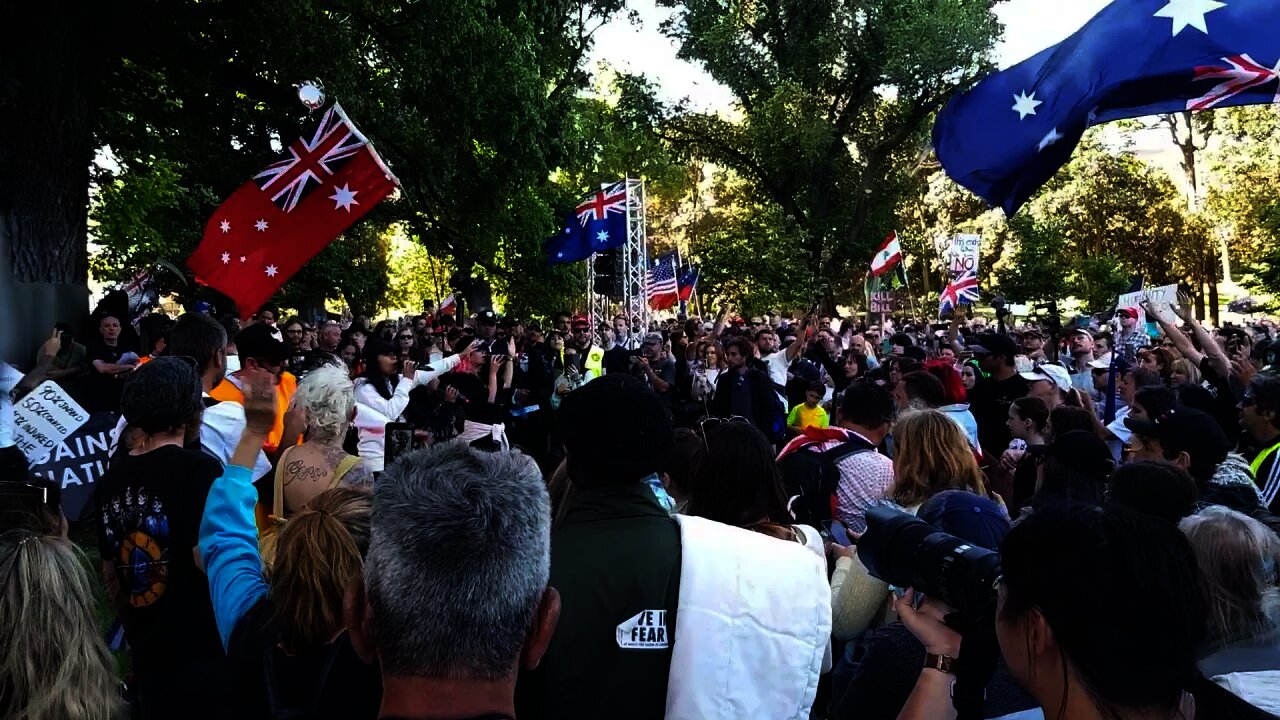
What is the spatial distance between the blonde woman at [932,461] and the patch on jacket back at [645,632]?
74.7 inches

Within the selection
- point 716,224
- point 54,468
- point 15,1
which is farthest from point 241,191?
point 716,224

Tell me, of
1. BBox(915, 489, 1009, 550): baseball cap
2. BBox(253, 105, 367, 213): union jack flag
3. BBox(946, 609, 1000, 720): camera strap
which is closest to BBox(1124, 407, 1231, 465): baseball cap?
BBox(915, 489, 1009, 550): baseball cap

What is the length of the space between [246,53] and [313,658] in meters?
12.9

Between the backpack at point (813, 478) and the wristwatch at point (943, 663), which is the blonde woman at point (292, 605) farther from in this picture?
the backpack at point (813, 478)

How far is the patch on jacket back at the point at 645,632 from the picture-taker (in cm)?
225

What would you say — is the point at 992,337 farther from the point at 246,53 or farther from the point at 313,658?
the point at 246,53

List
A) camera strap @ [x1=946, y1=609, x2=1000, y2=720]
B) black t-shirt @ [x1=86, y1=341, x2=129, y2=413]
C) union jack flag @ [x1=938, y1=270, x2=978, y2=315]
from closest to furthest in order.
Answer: camera strap @ [x1=946, y1=609, x2=1000, y2=720] < black t-shirt @ [x1=86, y1=341, x2=129, y2=413] < union jack flag @ [x1=938, y1=270, x2=978, y2=315]

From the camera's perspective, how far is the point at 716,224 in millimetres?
53156

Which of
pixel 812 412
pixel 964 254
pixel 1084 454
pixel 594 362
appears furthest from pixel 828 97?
pixel 1084 454

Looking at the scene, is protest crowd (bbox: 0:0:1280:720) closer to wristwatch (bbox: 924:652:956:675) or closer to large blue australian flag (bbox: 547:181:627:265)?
wristwatch (bbox: 924:652:956:675)

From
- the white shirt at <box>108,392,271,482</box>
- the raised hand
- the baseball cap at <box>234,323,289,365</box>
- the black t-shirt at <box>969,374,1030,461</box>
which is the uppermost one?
the baseball cap at <box>234,323,289,365</box>

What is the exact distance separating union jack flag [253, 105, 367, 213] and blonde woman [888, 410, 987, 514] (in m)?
5.67

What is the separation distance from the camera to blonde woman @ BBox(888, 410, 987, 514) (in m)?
3.86

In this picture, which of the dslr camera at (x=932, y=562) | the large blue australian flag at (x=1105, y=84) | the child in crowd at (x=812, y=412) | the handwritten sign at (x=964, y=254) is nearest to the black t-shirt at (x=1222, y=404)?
the large blue australian flag at (x=1105, y=84)
